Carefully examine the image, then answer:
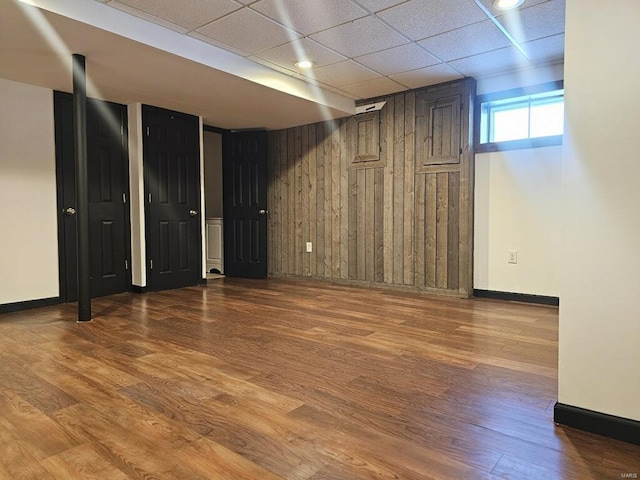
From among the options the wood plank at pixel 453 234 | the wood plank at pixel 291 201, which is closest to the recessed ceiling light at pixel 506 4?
the wood plank at pixel 453 234

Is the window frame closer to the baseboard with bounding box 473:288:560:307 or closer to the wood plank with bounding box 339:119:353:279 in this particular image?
the baseboard with bounding box 473:288:560:307

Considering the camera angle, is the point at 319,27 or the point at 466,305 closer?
the point at 319,27

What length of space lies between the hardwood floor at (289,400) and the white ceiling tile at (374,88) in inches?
94.8

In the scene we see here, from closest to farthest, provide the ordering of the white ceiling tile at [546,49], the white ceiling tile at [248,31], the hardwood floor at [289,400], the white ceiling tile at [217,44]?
the hardwood floor at [289,400] → the white ceiling tile at [248,31] → the white ceiling tile at [217,44] → the white ceiling tile at [546,49]

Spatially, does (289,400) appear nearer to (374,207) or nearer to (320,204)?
(374,207)

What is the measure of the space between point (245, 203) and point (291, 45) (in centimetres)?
285

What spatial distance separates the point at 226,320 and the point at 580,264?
8.31 feet

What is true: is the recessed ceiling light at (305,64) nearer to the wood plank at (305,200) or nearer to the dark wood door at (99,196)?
the wood plank at (305,200)

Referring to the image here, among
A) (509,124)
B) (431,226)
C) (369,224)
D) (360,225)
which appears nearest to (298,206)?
(360,225)

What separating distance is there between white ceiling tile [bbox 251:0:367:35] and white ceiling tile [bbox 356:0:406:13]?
0.05 m

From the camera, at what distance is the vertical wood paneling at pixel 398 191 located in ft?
15.2

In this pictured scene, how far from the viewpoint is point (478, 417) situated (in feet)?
5.52

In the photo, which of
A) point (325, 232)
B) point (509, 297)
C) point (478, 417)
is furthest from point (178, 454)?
point (325, 232)

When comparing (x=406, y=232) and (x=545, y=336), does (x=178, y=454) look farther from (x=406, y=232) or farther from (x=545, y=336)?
(x=406, y=232)
